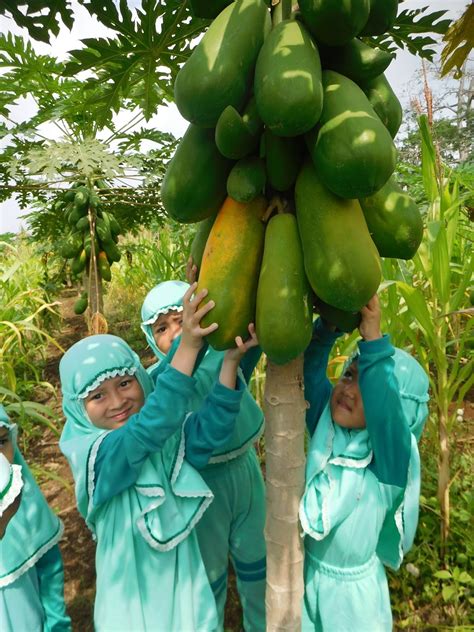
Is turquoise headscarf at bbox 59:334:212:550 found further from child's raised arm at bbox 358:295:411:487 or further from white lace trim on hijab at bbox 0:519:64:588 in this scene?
child's raised arm at bbox 358:295:411:487

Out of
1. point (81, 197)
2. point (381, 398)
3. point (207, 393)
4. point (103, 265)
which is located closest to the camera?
point (381, 398)

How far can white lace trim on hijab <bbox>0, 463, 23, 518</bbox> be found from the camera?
56.5 inches

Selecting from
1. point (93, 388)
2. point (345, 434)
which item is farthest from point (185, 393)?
point (345, 434)

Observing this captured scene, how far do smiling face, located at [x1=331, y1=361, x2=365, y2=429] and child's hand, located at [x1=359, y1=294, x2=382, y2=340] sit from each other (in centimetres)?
30

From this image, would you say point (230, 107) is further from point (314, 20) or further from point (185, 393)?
point (185, 393)

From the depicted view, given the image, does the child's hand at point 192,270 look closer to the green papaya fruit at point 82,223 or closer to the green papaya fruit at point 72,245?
the green papaya fruit at point 82,223

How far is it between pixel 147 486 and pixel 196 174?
0.96m

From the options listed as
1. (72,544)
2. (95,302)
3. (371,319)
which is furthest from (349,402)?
(95,302)

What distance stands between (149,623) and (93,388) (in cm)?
75

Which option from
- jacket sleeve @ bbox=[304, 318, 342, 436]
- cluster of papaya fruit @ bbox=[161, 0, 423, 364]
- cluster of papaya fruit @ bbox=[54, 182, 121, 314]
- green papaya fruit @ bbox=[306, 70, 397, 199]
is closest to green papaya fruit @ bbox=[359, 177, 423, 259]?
cluster of papaya fruit @ bbox=[161, 0, 423, 364]

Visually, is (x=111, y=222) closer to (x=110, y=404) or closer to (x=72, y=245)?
(x=72, y=245)

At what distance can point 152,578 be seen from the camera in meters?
1.45

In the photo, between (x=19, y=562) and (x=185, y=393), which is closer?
(x=185, y=393)

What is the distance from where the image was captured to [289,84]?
80 cm
